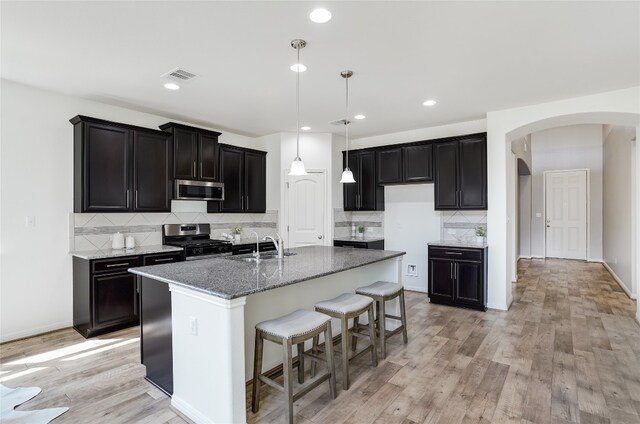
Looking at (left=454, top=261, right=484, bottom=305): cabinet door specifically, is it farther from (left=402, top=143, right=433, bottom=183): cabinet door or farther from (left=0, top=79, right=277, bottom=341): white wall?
(left=0, top=79, right=277, bottom=341): white wall

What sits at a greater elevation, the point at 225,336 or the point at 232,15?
the point at 232,15

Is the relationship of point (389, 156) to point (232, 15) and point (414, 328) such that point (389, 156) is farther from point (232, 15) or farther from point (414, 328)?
point (232, 15)

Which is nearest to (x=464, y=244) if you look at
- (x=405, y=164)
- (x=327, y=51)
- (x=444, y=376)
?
(x=405, y=164)

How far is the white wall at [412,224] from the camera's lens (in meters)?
5.66

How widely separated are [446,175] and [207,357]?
165 inches

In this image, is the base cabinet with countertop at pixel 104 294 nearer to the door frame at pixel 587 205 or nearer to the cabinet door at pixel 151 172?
the cabinet door at pixel 151 172

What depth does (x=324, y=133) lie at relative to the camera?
19.1 ft

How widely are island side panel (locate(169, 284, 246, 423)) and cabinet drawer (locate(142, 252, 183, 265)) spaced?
196 centimetres

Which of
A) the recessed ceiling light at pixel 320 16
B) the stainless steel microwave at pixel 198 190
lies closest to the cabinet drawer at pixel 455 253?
the stainless steel microwave at pixel 198 190

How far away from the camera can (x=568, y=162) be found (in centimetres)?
890

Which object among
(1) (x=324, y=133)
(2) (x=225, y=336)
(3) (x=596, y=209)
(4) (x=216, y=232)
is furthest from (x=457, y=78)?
(3) (x=596, y=209)

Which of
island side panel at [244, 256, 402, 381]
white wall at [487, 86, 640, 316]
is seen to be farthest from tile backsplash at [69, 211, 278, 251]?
white wall at [487, 86, 640, 316]

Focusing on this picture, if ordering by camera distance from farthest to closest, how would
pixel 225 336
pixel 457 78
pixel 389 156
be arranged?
pixel 389 156 → pixel 457 78 → pixel 225 336

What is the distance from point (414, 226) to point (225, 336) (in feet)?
14.5
